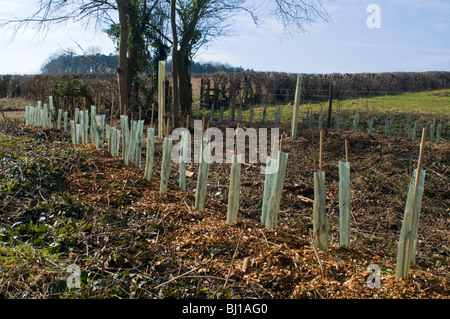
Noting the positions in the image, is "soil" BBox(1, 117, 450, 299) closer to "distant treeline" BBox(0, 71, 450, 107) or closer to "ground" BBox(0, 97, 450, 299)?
"ground" BBox(0, 97, 450, 299)

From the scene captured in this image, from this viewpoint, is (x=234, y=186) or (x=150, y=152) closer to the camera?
(x=234, y=186)

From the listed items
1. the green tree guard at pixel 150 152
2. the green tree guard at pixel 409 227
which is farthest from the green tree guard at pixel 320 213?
the green tree guard at pixel 150 152

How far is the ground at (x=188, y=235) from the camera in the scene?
9.51 feet

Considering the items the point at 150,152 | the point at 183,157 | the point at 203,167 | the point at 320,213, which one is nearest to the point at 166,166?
the point at 183,157

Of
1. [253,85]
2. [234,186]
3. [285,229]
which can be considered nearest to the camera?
[234,186]

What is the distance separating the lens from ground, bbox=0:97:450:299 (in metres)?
2.90

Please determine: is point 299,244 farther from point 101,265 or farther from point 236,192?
point 101,265

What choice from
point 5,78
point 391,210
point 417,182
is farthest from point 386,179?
point 5,78

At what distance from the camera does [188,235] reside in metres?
3.78

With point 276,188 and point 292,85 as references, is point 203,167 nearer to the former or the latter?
point 276,188

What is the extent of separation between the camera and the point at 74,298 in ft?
8.86

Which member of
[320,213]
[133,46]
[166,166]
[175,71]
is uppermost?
[133,46]

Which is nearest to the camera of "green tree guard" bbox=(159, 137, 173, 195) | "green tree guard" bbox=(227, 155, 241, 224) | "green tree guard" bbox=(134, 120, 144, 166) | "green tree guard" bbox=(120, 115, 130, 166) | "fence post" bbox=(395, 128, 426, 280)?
"fence post" bbox=(395, 128, 426, 280)

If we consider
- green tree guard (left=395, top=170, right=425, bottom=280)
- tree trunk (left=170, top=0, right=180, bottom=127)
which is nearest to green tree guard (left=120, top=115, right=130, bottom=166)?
green tree guard (left=395, top=170, right=425, bottom=280)
